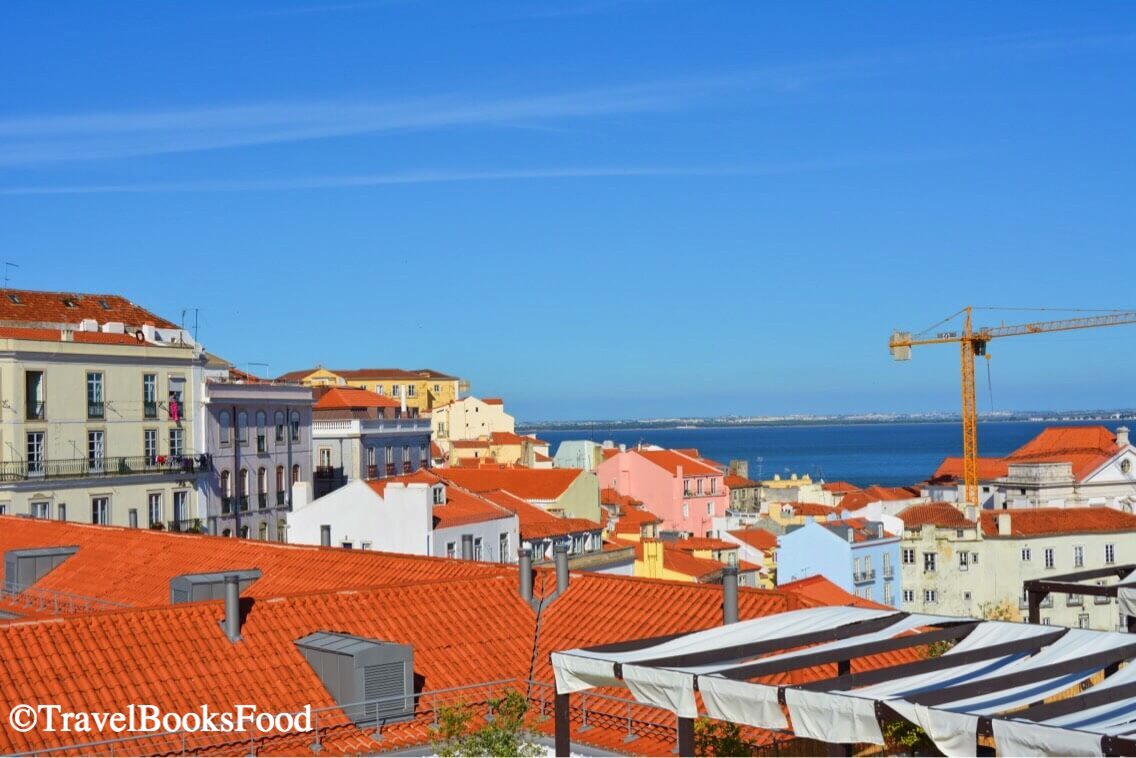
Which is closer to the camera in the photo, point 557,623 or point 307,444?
point 557,623

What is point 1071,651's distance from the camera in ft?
40.1

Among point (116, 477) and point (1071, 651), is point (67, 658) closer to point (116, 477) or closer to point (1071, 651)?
point (1071, 651)

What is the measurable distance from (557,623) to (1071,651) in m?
9.58

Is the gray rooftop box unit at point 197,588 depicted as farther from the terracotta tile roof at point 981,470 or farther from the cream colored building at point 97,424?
the terracotta tile roof at point 981,470

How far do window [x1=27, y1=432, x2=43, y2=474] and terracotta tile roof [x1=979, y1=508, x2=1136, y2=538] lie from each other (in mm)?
43337

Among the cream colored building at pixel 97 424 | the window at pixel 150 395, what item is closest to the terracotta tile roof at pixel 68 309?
the cream colored building at pixel 97 424

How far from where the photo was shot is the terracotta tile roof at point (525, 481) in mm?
57250

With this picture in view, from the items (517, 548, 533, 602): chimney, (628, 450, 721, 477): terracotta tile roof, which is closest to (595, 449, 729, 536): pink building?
(628, 450, 721, 477): terracotta tile roof

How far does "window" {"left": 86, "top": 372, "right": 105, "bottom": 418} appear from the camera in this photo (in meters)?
51.7

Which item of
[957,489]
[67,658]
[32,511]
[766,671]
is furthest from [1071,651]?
[957,489]

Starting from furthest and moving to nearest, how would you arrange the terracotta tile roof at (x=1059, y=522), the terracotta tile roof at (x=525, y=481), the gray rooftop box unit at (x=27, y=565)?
1. the terracotta tile roof at (x=1059, y=522)
2. the terracotta tile roof at (x=525, y=481)
3. the gray rooftop box unit at (x=27, y=565)

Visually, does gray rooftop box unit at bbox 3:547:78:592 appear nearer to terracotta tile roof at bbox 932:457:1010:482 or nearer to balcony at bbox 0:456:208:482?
balcony at bbox 0:456:208:482

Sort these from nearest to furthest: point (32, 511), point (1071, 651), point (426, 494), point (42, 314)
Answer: point (1071, 651)
point (426, 494)
point (32, 511)
point (42, 314)

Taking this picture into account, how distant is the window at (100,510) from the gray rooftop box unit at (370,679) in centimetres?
3691
